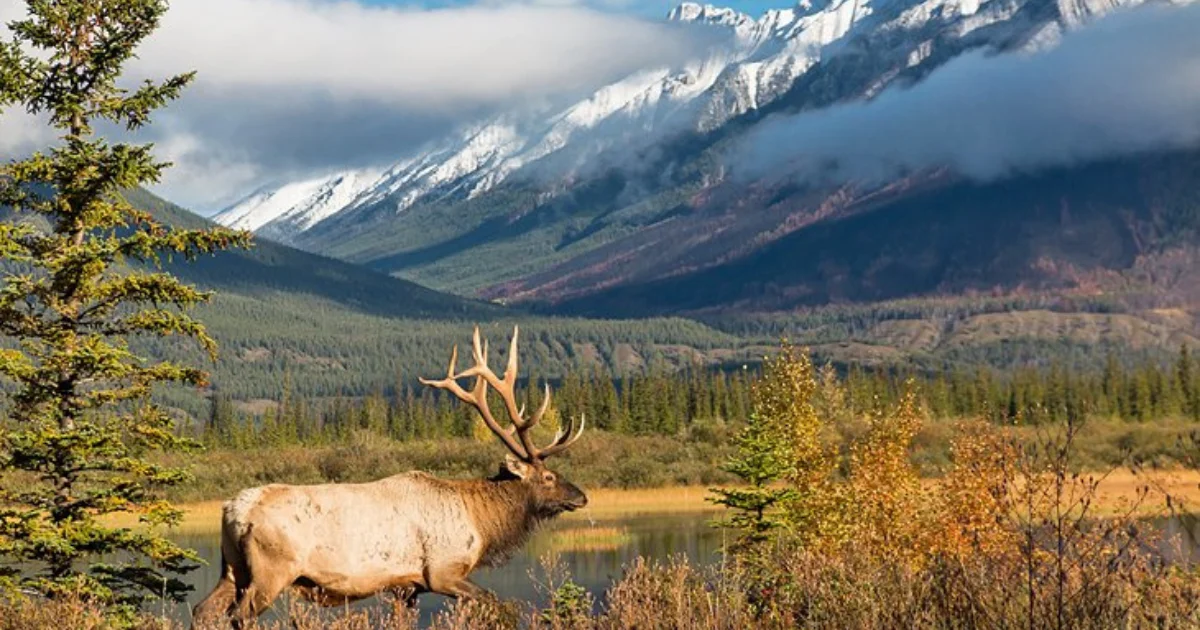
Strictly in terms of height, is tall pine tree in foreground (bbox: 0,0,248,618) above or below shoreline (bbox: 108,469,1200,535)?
above

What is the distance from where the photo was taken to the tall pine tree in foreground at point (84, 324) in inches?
607

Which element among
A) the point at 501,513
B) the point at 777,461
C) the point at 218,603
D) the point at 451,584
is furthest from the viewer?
the point at 777,461

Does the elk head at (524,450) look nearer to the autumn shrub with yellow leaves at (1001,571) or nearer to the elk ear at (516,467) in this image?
the elk ear at (516,467)

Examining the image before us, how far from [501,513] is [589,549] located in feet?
113

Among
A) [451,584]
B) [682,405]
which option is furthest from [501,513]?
[682,405]

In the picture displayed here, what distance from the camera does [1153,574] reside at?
959cm

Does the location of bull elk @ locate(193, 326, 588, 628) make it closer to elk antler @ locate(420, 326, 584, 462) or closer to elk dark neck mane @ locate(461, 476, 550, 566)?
elk dark neck mane @ locate(461, 476, 550, 566)

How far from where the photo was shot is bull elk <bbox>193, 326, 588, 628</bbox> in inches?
504

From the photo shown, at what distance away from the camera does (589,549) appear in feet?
159

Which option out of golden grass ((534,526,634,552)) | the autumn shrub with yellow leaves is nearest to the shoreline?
golden grass ((534,526,634,552))

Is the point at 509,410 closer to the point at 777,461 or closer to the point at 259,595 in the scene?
the point at 259,595

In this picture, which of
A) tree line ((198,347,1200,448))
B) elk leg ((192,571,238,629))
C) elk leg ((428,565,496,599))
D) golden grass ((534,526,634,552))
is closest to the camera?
elk leg ((192,571,238,629))

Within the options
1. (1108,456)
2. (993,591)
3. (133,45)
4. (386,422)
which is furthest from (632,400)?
(993,591)

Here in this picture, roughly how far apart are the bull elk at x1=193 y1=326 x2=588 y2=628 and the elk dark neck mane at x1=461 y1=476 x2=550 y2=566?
0.04 feet
